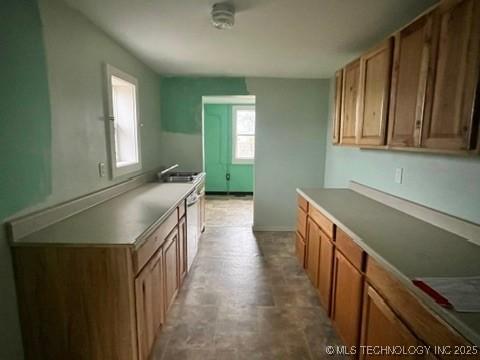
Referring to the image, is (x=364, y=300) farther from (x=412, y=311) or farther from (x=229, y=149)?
(x=229, y=149)

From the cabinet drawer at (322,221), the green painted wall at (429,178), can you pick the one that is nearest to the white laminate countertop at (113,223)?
the cabinet drawer at (322,221)

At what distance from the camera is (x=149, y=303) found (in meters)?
1.70

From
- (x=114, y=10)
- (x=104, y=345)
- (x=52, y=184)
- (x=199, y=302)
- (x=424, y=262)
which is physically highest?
(x=114, y=10)

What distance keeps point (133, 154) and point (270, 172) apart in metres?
2.03

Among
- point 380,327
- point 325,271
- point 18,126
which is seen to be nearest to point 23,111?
point 18,126

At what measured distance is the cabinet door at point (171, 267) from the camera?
81.9 inches

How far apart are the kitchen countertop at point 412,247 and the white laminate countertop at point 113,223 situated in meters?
1.27

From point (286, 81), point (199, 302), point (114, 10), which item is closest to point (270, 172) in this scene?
point (286, 81)

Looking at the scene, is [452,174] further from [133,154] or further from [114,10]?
[133,154]

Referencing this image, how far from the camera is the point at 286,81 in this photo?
3.99m

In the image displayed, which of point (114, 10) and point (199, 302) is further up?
point (114, 10)

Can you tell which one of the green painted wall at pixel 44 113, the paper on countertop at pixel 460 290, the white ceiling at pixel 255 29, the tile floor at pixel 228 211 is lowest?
the tile floor at pixel 228 211

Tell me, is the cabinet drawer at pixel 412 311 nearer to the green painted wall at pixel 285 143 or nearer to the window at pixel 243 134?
the green painted wall at pixel 285 143

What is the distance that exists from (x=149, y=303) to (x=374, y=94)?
220cm
